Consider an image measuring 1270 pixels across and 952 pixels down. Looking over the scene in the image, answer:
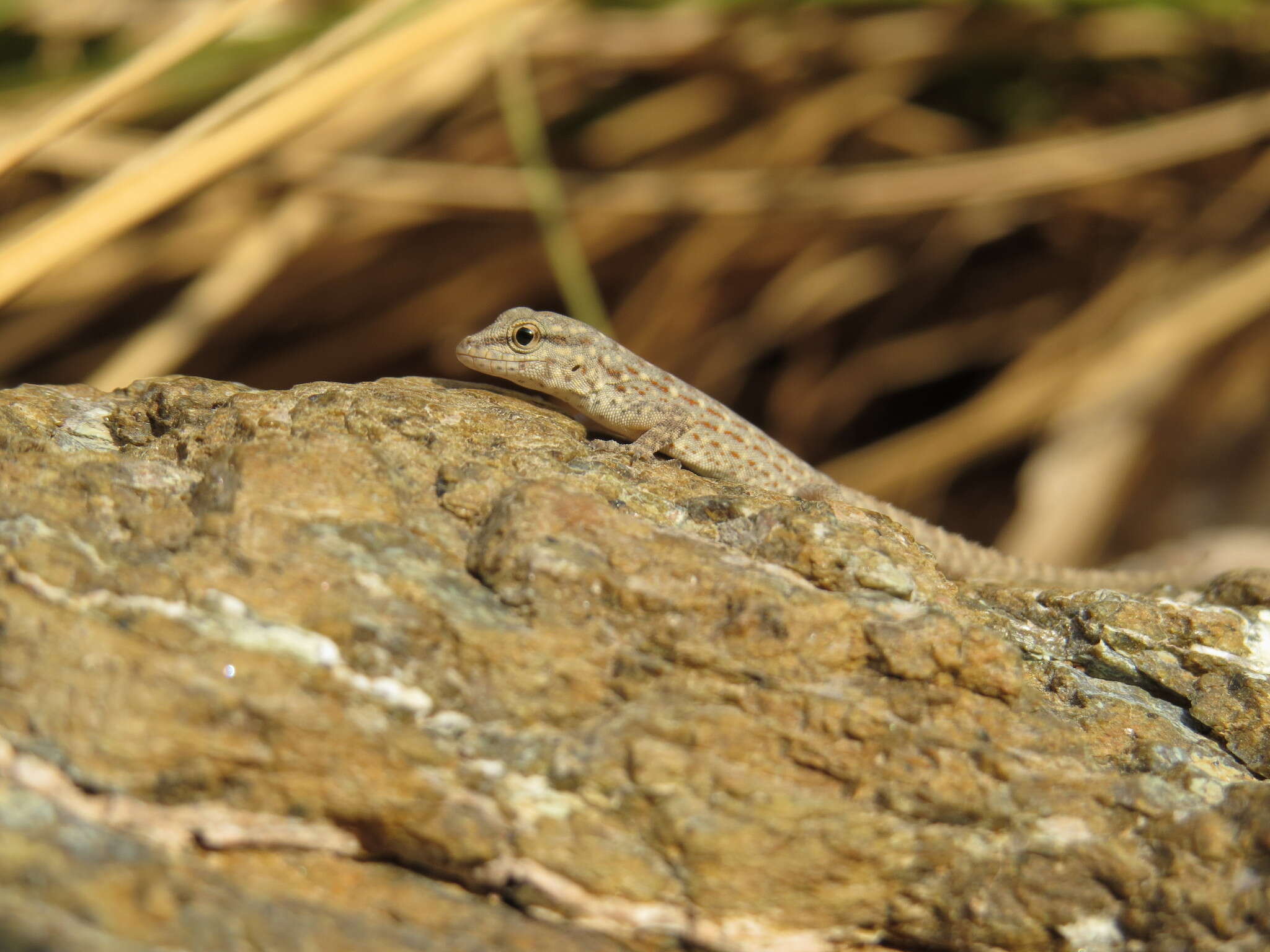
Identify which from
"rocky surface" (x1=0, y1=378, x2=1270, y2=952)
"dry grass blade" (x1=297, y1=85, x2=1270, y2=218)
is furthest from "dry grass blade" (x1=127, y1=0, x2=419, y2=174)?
"dry grass blade" (x1=297, y1=85, x2=1270, y2=218)

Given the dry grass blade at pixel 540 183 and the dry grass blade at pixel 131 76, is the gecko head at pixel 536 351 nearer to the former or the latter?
the dry grass blade at pixel 540 183

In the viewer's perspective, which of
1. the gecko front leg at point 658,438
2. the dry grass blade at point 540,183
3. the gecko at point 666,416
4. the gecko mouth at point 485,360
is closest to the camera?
the gecko front leg at point 658,438

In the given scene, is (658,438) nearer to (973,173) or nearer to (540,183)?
(540,183)

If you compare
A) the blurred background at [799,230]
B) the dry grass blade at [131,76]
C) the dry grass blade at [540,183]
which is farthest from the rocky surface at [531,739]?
the blurred background at [799,230]

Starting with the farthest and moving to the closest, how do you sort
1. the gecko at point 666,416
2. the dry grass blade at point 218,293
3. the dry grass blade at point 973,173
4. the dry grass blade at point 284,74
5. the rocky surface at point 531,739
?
1. the dry grass blade at point 973,173
2. the dry grass blade at point 218,293
3. the gecko at point 666,416
4. the dry grass blade at point 284,74
5. the rocky surface at point 531,739

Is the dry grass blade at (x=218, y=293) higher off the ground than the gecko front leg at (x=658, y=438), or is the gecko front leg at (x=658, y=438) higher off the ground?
the dry grass blade at (x=218, y=293)

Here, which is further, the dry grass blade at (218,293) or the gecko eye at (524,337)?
the dry grass blade at (218,293)

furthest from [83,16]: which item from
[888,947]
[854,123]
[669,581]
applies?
[888,947]
